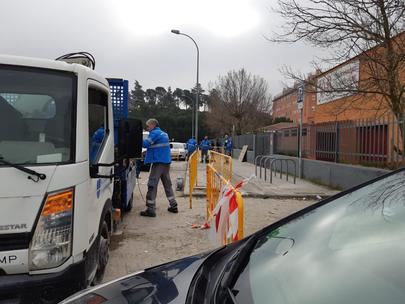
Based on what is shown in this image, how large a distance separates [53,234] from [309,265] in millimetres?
1830

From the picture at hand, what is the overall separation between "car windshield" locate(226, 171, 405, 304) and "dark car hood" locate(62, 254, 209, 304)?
0.30 metres

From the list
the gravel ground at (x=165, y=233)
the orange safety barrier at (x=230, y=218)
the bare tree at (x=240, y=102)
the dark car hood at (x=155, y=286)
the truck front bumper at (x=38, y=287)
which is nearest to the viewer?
the dark car hood at (x=155, y=286)

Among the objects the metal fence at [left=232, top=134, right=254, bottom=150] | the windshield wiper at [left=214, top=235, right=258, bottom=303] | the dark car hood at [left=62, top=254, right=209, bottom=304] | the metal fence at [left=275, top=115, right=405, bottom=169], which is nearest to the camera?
the windshield wiper at [left=214, top=235, right=258, bottom=303]

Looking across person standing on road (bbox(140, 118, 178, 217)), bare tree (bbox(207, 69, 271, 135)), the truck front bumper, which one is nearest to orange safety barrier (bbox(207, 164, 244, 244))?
the truck front bumper

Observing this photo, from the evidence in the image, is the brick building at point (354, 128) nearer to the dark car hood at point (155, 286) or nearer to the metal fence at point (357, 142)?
the metal fence at point (357, 142)

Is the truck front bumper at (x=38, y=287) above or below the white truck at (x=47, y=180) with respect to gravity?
below

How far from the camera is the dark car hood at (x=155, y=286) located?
1.99 metres

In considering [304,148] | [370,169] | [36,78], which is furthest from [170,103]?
[36,78]

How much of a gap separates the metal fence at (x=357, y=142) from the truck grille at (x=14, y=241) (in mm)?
8247

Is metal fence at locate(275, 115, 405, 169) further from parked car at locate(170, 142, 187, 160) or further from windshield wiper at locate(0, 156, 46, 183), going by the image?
parked car at locate(170, 142, 187, 160)

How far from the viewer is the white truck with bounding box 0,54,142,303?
9.37ft

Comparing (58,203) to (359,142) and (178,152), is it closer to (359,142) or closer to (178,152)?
(359,142)

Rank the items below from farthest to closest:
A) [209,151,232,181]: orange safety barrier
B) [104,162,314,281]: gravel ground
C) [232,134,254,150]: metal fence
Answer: [232,134,254,150]: metal fence → [209,151,232,181]: orange safety barrier → [104,162,314,281]: gravel ground

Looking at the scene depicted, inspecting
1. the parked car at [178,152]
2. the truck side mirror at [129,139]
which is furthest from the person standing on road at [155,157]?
the parked car at [178,152]
